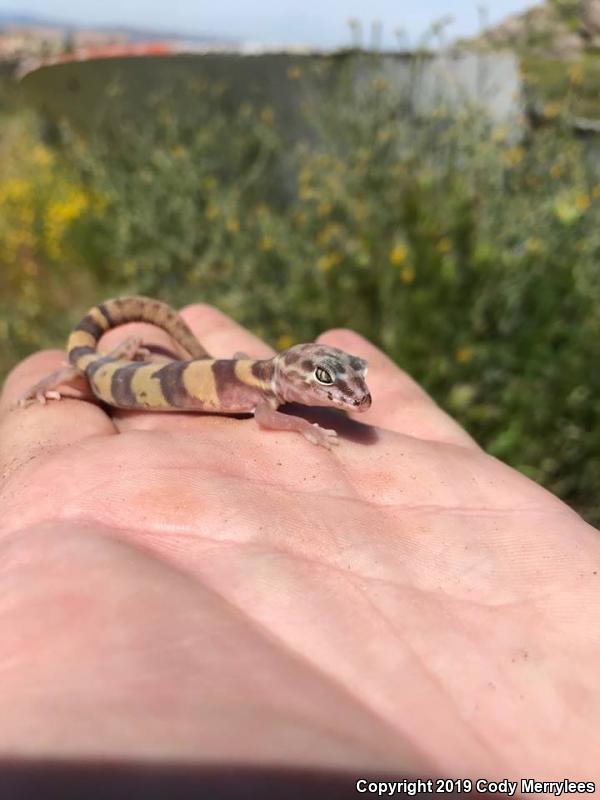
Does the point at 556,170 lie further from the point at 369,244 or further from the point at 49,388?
the point at 49,388

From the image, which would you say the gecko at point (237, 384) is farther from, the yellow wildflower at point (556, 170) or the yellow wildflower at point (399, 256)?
the yellow wildflower at point (556, 170)

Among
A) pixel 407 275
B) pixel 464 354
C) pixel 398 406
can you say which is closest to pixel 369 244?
pixel 407 275

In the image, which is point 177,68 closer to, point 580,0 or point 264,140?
point 264,140

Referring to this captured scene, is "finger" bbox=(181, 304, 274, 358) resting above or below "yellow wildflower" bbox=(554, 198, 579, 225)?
below

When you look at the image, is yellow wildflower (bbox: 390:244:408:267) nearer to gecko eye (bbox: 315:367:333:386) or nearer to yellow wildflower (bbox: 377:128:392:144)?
yellow wildflower (bbox: 377:128:392:144)

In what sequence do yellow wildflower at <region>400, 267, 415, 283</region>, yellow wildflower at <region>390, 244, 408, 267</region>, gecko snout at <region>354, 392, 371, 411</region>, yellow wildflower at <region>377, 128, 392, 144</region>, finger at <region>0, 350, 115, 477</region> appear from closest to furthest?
finger at <region>0, 350, 115, 477</region> → gecko snout at <region>354, 392, 371, 411</region> → yellow wildflower at <region>400, 267, 415, 283</region> → yellow wildflower at <region>390, 244, 408, 267</region> → yellow wildflower at <region>377, 128, 392, 144</region>

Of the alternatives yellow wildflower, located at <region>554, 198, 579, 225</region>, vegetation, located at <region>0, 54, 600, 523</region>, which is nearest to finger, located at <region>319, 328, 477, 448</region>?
vegetation, located at <region>0, 54, 600, 523</region>
